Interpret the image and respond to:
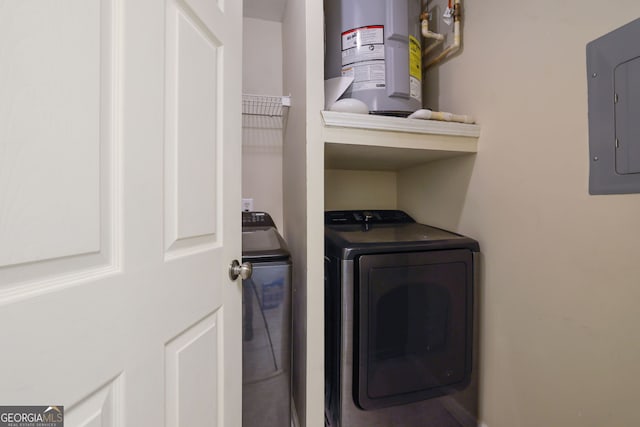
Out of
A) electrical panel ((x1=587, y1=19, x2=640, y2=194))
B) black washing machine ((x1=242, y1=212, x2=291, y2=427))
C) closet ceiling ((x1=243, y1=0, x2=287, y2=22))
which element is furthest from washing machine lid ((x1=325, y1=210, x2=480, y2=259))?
closet ceiling ((x1=243, y1=0, x2=287, y2=22))

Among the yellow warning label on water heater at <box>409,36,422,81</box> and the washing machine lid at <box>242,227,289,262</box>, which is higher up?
the yellow warning label on water heater at <box>409,36,422,81</box>

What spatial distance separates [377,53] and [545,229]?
94 cm

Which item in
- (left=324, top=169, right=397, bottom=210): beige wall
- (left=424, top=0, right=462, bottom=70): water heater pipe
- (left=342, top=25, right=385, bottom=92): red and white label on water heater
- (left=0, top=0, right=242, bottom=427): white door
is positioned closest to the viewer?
(left=0, top=0, right=242, bottom=427): white door

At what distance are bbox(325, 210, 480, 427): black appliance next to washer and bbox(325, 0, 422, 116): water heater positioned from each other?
0.61 m

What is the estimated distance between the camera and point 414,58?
1178mm

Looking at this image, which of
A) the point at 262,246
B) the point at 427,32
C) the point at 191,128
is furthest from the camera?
the point at 427,32

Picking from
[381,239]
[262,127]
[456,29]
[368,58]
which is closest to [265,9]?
[262,127]

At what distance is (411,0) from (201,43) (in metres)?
1.08

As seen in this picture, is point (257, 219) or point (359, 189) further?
point (359, 189)

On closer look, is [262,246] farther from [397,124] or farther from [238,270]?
[397,124]

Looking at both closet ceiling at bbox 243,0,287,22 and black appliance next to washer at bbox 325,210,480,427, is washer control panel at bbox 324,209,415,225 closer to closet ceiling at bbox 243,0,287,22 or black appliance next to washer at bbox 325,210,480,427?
black appliance next to washer at bbox 325,210,480,427

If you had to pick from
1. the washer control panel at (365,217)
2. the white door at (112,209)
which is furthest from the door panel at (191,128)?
the washer control panel at (365,217)

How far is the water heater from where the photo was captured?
3.56ft

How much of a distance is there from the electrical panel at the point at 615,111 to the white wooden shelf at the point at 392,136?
0.41 metres
